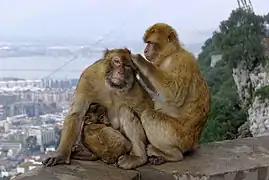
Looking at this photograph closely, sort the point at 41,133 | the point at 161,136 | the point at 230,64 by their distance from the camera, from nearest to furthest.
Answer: the point at 161,136 → the point at 41,133 → the point at 230,64

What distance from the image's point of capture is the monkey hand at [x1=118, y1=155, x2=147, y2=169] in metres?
3.05

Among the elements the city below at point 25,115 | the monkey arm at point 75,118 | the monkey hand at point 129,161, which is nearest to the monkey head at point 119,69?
the monkey arm at point 75,118

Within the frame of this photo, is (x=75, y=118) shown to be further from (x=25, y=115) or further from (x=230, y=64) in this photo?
(x=230, y=64)

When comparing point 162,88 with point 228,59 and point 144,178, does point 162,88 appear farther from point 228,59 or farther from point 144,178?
point 228,59

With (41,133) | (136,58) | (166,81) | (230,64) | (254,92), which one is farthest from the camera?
(230,64)

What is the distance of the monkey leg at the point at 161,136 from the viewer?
314cm

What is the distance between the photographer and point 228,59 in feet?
84.7

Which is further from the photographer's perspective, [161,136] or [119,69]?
[161,136]

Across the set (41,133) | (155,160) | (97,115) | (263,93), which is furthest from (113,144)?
(263,93)

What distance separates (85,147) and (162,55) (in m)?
0.68

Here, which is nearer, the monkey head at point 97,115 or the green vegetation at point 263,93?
the monkey head at point 97,115

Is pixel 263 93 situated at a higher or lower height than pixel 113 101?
higher

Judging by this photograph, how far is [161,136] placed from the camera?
317 cm

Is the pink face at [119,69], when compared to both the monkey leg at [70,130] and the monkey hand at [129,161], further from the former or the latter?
the monkey hand at [129,161]
